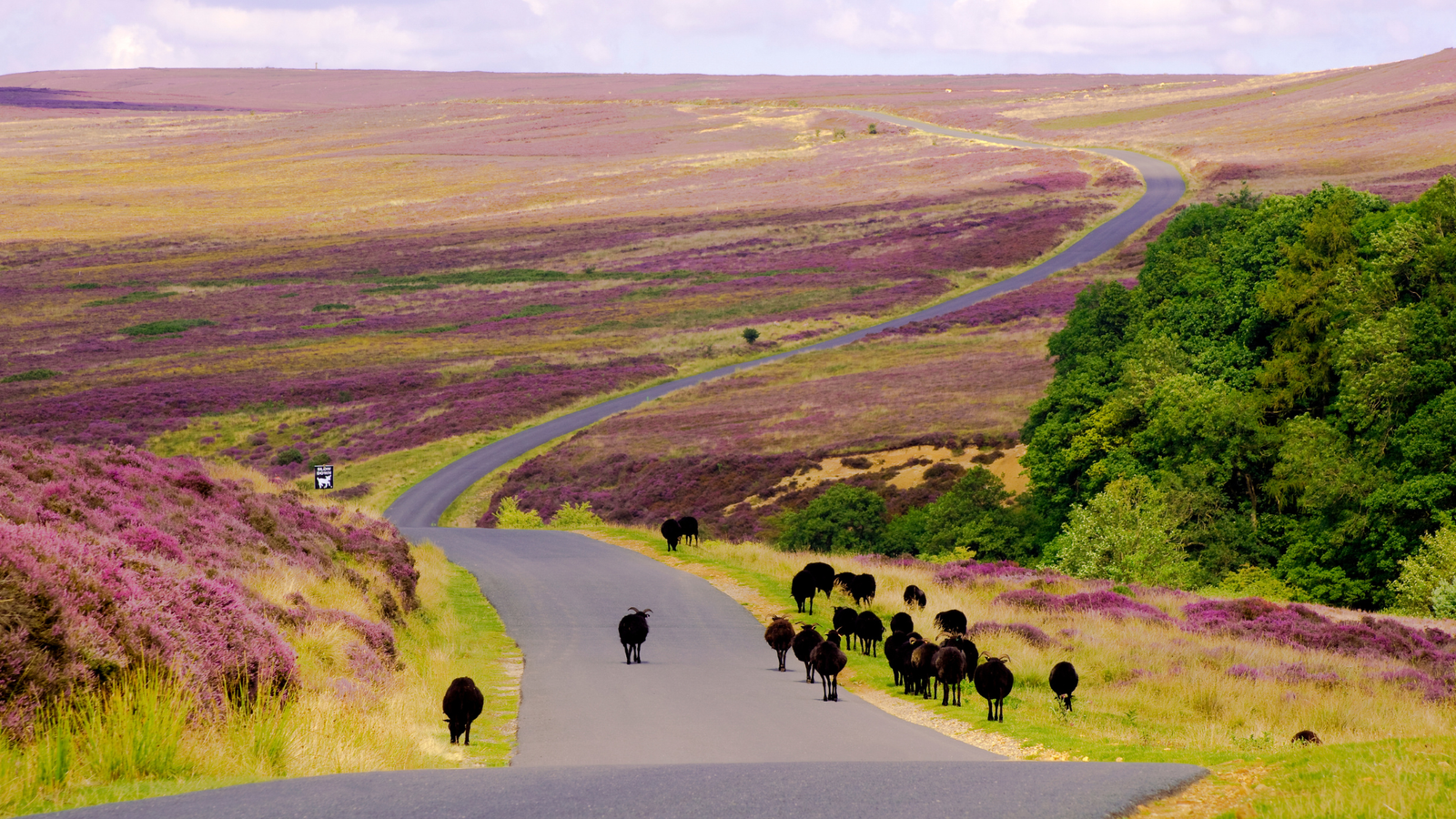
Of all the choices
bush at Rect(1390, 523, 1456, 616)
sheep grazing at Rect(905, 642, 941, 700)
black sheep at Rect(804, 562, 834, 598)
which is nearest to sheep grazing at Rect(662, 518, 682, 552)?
black sheep at Rect(804, 562, 834, 598)

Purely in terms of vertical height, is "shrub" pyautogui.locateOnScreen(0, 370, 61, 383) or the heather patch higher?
the heather patch

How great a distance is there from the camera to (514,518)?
51250 mm

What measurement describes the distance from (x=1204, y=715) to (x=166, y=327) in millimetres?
98090

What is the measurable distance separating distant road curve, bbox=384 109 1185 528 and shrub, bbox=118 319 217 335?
142 feet

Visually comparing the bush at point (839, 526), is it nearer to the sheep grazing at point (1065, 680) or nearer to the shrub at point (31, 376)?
the sheep grazing at point (1065, 680)

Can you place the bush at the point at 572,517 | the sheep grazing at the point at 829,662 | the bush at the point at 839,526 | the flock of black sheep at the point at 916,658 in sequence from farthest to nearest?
1. the bush at the point at 572,517
2. the bush at the point at 839,526
3. the sheep grazing at the point at 829,662
4. the flock of black sheep at the point at 916,658

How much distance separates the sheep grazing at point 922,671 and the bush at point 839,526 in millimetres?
28086

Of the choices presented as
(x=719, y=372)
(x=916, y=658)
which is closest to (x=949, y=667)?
(x=916, y=658)

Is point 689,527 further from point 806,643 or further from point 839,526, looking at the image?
point 806,643

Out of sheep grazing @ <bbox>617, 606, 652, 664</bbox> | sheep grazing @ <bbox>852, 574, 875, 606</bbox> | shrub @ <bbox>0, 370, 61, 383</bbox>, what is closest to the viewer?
sheep grazing @ <bbox>617, 606, 652, 664</bbox>

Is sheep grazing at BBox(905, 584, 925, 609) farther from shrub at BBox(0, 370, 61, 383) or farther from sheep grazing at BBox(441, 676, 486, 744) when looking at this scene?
shrub at BBox(0, 370, 61, 383)

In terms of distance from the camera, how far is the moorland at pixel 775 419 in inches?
523

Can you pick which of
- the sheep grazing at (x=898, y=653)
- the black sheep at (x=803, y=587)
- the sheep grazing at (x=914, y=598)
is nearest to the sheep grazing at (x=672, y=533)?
the black sheep at (x=803, y=587)

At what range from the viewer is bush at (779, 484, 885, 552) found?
46125 mm
